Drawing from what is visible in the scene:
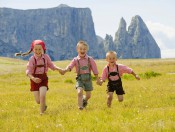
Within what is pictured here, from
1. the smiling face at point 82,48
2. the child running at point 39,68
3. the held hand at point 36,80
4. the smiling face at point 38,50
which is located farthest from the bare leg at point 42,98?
the smiling face at point 82,48

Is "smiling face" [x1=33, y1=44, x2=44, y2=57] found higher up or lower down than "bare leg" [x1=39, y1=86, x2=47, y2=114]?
higher up

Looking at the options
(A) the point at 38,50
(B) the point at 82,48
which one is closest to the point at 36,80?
(A) the point at 38,50

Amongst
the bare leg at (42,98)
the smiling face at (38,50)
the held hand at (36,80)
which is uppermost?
the smiling face at (38,50)

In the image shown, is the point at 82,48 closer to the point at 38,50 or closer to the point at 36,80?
the point at 38,50

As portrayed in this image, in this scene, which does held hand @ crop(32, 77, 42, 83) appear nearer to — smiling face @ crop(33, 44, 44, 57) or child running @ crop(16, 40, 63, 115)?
child running @ crop(16, 40, 63, 115)

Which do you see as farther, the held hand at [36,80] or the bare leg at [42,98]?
the bare leg at [42,98]

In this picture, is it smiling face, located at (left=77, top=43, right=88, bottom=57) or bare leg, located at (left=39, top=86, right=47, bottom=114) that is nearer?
bare leg, located at (left=39, top=86, right=47, bottom=114)


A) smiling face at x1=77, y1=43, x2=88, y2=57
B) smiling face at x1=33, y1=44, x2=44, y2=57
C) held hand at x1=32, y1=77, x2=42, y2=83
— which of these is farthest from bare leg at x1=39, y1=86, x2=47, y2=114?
smiling face at x1=77, y1=43, x2=88, y2=57

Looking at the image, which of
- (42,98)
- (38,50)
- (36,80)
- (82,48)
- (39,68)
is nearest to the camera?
(36,80)

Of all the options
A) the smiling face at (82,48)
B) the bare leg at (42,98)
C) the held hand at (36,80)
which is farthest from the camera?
the smiling face at (82,48)

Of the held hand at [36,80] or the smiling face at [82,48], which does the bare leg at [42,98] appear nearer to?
the held hand at [36,80]

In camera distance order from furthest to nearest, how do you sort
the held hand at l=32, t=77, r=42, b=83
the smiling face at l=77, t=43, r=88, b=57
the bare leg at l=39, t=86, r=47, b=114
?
the smiling face at l=77, t=43, r=88, b=57 → the bare leg at l=39, t=86, r=47, b=114 → the held hand at l=32, t=77, r=42, b=83

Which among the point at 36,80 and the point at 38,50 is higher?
the point at 38,50

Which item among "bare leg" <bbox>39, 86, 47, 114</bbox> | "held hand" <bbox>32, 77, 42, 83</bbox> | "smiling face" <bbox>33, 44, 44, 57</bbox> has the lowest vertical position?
"bare leg" <bbox>39, 86, 47, 114</bbox>
